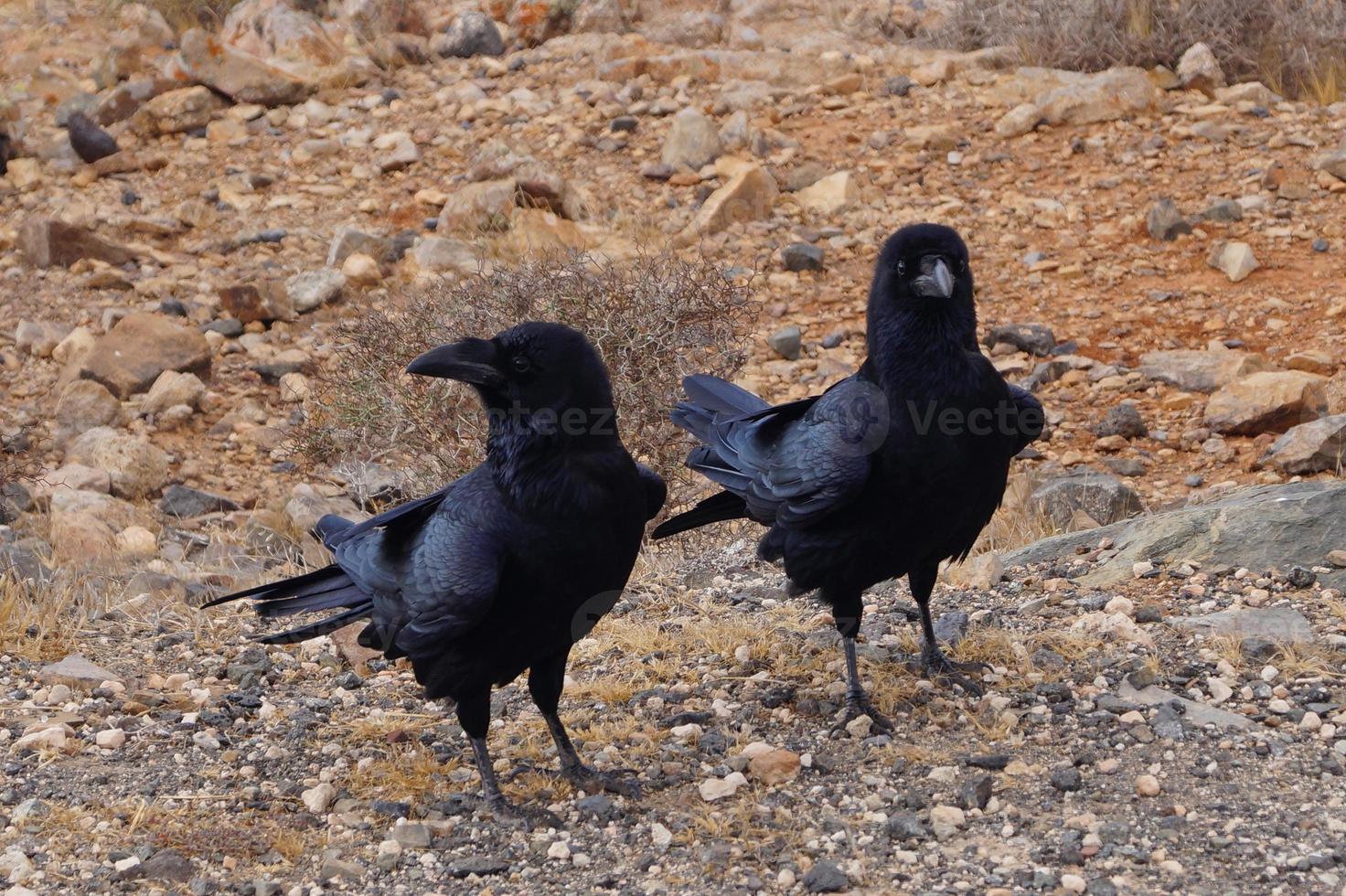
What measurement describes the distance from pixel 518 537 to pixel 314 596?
919 mm

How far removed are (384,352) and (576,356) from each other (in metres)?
3.23

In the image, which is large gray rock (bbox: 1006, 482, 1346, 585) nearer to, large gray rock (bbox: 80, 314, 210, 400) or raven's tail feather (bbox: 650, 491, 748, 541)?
raven's tail feather (bbox: 650, 491, 748, 541)

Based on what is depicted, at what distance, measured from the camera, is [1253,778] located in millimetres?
4223

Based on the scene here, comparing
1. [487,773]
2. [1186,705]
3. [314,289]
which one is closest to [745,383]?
[314,289]

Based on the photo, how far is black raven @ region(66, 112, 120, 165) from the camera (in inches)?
502

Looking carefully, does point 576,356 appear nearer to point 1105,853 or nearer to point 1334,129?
point 1105,853

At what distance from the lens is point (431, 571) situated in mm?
4164

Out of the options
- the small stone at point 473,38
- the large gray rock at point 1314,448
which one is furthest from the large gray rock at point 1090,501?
the small stone at point 473,38

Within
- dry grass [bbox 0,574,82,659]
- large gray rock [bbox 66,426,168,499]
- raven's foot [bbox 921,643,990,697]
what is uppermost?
raven's foot [bbox 921,643,990,697]

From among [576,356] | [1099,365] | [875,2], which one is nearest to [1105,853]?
[576,356]

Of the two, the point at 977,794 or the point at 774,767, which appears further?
the point at 774,767

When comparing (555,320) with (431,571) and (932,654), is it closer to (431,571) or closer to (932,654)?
(932,654)

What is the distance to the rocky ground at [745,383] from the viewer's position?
4.20 m

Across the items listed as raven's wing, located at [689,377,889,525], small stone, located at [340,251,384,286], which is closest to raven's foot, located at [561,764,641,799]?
raven's wing, located at [689,377,889,525]
